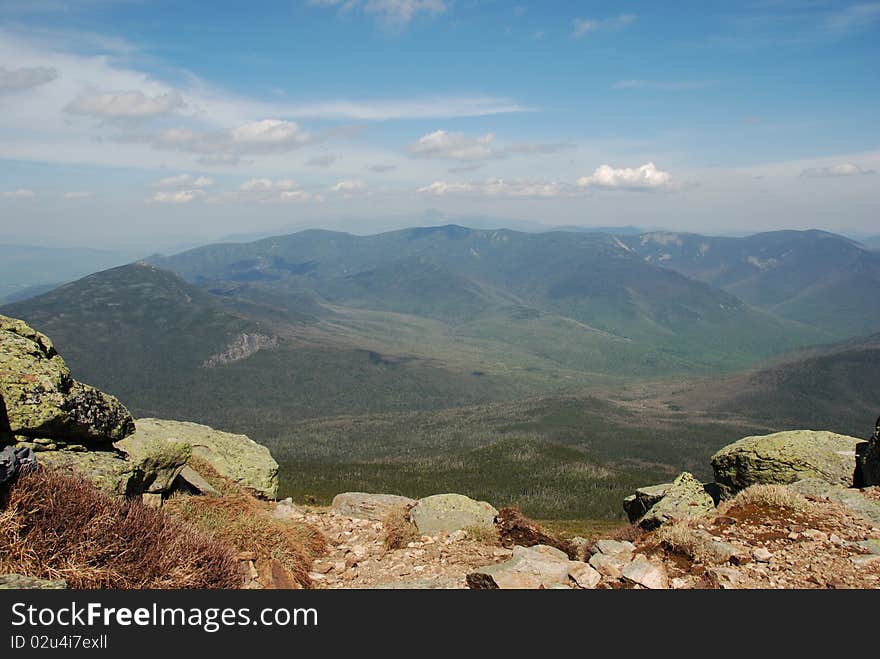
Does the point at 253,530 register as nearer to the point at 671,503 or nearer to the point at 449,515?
the point at 449,515

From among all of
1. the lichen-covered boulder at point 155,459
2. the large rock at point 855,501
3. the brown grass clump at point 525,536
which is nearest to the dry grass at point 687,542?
the brown grass clump at point 525,536

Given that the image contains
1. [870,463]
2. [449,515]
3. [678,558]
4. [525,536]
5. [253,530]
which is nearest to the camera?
[678,558]

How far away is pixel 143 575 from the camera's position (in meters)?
7.99

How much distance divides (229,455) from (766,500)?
68.5 ft

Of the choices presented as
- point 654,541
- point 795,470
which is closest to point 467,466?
point 795,470

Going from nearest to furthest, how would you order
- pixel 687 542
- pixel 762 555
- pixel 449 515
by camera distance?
pixel 762 555, pixel 687 542, pixel 449 515

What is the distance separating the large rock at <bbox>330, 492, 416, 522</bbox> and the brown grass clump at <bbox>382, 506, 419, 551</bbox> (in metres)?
1.87

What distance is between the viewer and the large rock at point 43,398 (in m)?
12.4

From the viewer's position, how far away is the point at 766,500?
13.9 m

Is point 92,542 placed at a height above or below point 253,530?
above

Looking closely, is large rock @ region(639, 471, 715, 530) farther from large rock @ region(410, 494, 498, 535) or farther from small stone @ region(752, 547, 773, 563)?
small stone @ region(752, 547, 773, 563)

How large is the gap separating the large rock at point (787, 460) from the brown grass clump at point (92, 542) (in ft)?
78.0

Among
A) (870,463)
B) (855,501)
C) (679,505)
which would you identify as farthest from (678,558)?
(870,463)

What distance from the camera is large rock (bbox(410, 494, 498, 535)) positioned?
16.2 metres
